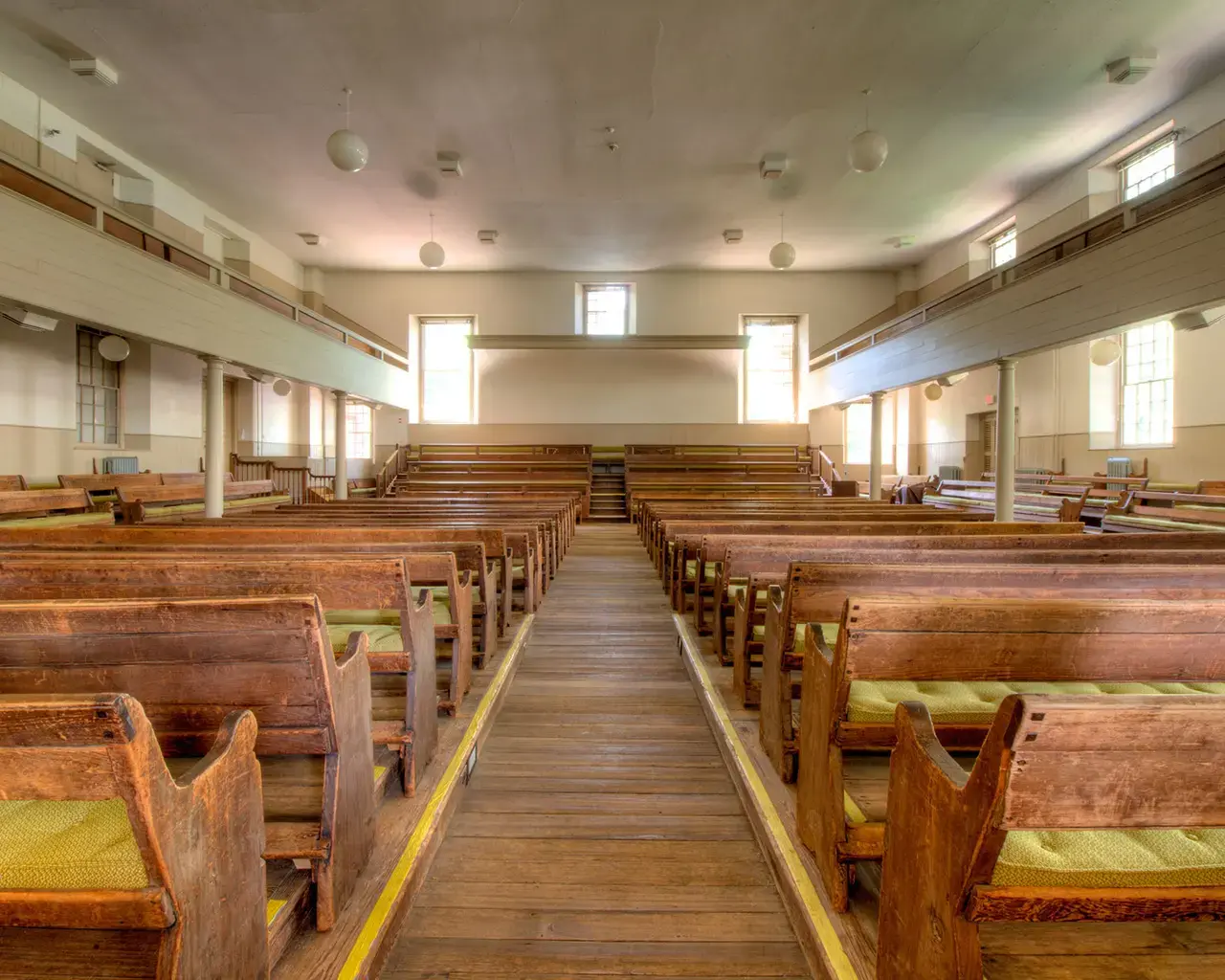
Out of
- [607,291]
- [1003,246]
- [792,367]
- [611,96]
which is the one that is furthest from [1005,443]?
[607,291]

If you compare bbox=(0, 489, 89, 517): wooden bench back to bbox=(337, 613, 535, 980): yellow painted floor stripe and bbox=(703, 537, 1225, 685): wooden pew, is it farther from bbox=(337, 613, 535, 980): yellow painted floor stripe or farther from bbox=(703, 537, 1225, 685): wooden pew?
bbox=(703, 537, 1225, 685): wooden pew

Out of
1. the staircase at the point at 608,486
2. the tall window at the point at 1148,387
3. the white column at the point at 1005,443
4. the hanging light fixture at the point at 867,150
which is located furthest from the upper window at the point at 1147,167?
the staircase at the point at 608,486

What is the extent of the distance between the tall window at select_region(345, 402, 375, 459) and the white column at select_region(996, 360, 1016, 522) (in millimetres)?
12386

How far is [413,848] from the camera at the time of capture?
162 centimetres

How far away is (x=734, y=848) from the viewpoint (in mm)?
1846

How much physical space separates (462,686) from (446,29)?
6474mm

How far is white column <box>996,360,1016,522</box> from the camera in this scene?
679cm

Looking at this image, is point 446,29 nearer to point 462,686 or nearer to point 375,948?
point 462,686

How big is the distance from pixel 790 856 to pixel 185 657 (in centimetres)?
155

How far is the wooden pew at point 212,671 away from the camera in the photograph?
1.25m

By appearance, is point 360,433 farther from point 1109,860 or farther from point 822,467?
point 1109,860

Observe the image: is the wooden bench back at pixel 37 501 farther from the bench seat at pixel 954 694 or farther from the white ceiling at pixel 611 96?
the bench seat at pixel 954 694

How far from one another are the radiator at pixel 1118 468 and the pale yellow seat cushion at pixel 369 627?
9.90 metres

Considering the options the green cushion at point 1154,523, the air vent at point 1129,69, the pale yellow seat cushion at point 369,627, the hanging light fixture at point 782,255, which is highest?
the air vent at point 1129,69
